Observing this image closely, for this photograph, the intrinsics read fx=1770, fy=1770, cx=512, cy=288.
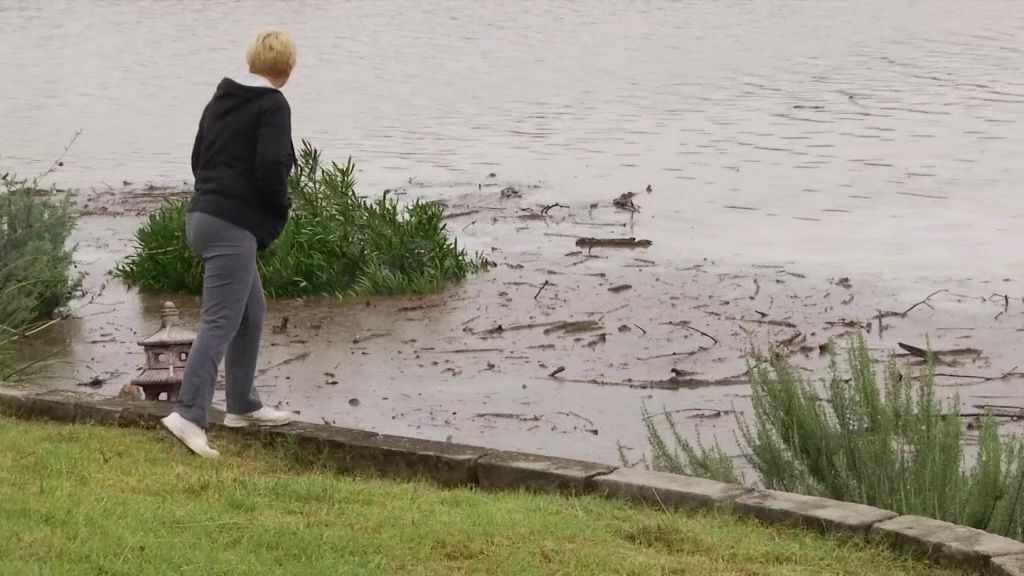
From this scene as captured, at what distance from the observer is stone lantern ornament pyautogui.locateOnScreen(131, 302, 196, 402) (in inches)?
337

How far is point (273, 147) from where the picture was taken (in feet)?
22.6

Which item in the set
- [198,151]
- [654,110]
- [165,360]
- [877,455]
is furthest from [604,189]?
[877,455]

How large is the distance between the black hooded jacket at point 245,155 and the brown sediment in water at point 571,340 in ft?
7.24

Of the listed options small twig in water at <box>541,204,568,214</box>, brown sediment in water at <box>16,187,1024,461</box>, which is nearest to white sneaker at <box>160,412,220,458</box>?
brown sediment in water at <box>16,187,1024,461</box>

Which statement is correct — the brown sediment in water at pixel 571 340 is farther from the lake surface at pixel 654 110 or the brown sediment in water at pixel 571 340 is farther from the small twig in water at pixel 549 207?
the small twig in water at pixel 549 207

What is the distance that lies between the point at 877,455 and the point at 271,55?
278 centimetres

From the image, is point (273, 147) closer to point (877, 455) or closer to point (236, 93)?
point (236, 93)

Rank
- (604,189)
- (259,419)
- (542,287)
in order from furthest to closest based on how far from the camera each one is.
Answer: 1. (604,189)
2. (542,287)
3. (259,419)

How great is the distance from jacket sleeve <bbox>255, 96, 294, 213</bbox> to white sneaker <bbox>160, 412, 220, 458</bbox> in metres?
0.99

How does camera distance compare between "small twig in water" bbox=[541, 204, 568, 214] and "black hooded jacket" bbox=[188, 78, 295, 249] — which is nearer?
"black hooded jacket" bbox=[188, 78, 295, 249]

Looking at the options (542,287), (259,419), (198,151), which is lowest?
(542,287)

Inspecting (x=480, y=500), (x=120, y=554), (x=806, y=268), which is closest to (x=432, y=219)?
(x=806, y=268)

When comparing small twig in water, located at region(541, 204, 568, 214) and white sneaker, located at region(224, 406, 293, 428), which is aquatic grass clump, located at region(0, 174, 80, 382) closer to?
white sneaker, located at region(224, 406, 293, 428)

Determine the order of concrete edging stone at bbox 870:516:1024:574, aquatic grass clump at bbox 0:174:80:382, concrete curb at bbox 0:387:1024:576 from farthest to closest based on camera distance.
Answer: aquatic grass clump at bbox 0:174:80:382, concrete curb at bbox 0:387:1024:576, concrete edging stone at bbox 870:516:1024:574
